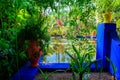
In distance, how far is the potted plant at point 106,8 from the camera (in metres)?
3.63

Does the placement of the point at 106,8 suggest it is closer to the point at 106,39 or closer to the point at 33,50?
the point at 106,39

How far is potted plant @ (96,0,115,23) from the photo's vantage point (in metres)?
3.63

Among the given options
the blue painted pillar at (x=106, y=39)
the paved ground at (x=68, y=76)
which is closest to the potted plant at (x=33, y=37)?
the paved ground at (x=68, y=76)

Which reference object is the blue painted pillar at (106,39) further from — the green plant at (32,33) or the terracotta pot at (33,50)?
the terracotta pot at (33,50)

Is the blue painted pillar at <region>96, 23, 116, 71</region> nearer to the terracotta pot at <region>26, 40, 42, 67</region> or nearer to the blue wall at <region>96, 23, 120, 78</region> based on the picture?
the blue wall at <region>96, 23, 120, 78</region>

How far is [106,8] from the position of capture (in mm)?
3752

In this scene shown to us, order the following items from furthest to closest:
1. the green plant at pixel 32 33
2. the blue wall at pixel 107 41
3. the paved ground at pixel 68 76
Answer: the blue wall at pixel 107 41, the green plant at pixel 32 33, the paved ground at pixel 68 76

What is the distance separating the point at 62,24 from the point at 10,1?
2.85 metres

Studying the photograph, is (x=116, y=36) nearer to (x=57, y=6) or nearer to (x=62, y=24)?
(x=57, y=6)

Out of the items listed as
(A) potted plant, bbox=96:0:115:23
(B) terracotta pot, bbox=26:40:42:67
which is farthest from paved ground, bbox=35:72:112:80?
(A) potted plant, bbox=96:0:115:23

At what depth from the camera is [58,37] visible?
18.2 ft

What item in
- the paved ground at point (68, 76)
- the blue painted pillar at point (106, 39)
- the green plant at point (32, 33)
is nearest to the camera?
the paved ground at point (68, 76)

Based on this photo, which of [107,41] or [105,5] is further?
[107,41]

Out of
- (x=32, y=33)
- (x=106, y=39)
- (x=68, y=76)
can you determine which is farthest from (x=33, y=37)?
(x=106, y=39)
